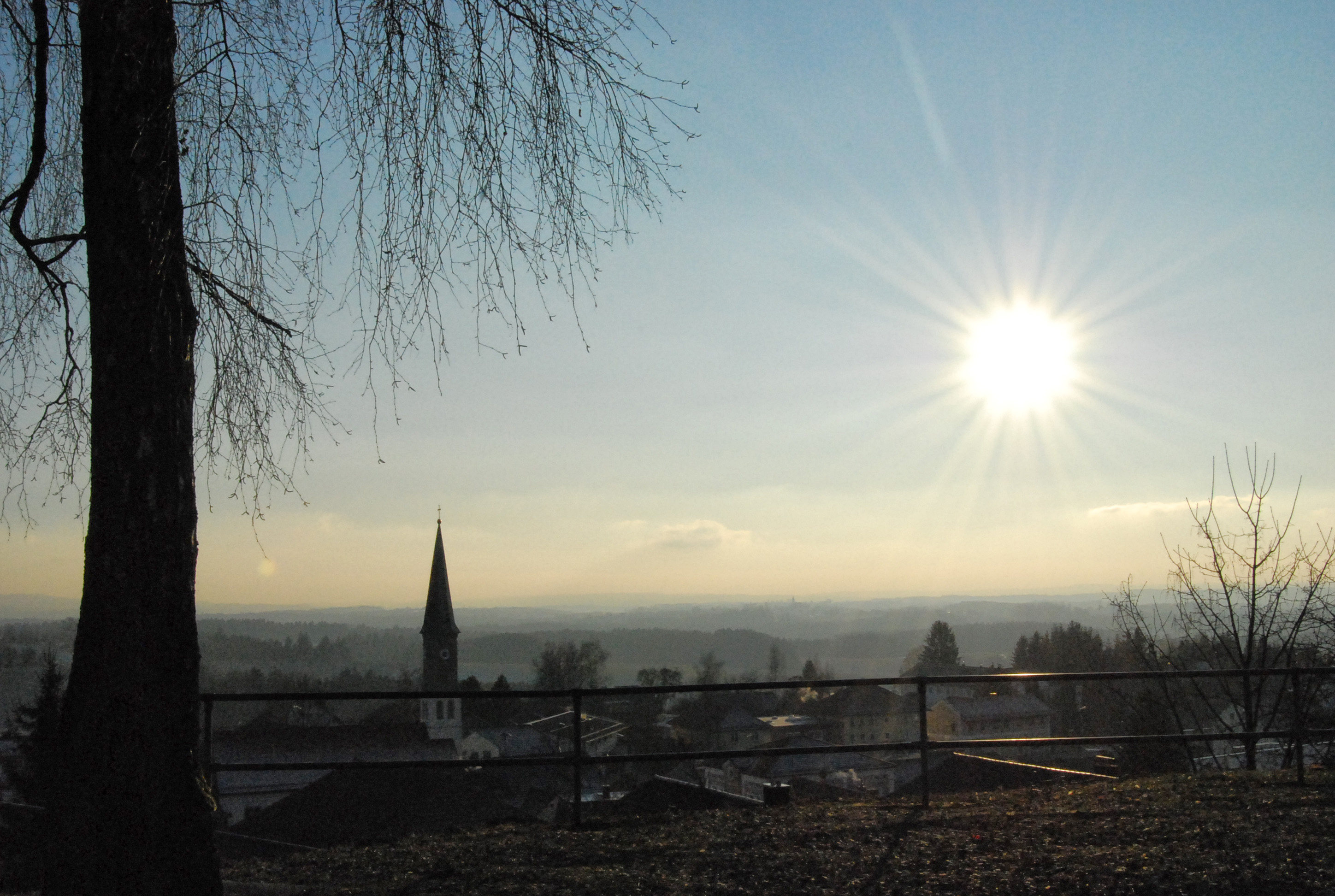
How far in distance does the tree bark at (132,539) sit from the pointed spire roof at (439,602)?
5361 cm

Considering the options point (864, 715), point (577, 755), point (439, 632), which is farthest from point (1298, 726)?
point (439, 632)

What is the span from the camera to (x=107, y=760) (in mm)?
3559

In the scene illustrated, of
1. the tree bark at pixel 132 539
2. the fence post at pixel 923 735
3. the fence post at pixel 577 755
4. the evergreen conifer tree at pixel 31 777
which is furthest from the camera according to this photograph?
the fence post at pixel 923 735

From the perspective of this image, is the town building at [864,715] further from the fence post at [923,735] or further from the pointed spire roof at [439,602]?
the pointed spire roof at [439,602]

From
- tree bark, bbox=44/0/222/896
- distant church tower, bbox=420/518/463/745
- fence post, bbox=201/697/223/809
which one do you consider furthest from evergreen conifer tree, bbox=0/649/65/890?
distant church tower, bbox=420/518/463/745

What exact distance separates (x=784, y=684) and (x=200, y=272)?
4374 millimetres

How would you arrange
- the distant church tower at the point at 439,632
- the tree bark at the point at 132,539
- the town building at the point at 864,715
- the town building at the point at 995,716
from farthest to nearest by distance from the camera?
the distant church tower at the point at 439,632 < the town building at the point at 995,716 < the town building at the point at 864,715 < the tree bark at the point at 132,539

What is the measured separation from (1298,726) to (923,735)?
10.4 ft

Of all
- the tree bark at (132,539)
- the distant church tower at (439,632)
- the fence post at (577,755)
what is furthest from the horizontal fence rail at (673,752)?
the distant church tower at (439,632)

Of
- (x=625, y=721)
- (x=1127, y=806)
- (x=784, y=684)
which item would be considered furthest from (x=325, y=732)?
(x=1127, y=806)

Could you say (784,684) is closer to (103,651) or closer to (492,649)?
(103,651)

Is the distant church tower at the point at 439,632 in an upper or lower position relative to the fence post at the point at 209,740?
lower

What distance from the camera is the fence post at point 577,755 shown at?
19.5 ft

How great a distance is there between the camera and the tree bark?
3557 millimetres
